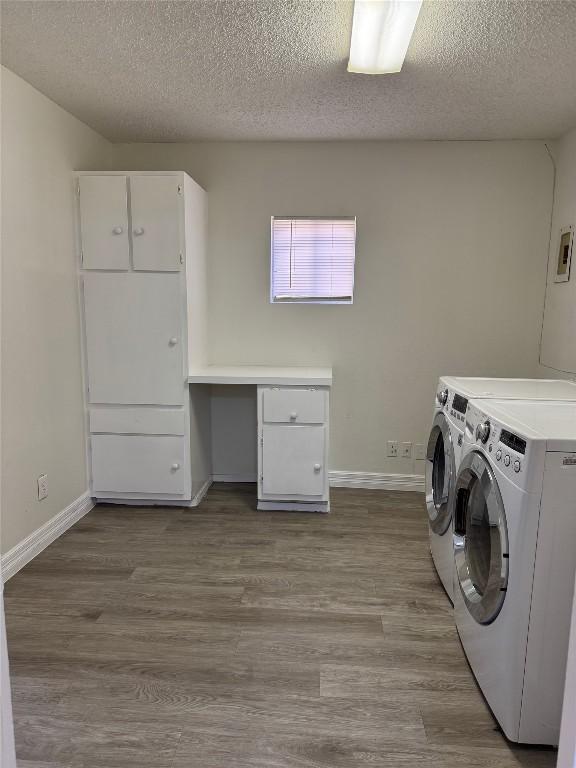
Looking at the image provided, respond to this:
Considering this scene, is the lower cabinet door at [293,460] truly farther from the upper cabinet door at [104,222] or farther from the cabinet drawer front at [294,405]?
the upper cabinet door at [104,222]

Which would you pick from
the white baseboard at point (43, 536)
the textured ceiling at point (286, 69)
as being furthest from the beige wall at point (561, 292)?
the white baseboard at point (43, 536)

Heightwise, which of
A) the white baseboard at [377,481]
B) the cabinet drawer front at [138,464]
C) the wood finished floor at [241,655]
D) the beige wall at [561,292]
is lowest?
the wood finished floor at [241,655]

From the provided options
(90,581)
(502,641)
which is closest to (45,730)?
(90,581)

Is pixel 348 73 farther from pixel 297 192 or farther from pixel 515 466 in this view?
A: pixel 515 466

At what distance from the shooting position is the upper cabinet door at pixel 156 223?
2.89 metres

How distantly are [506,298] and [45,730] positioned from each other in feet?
10.6

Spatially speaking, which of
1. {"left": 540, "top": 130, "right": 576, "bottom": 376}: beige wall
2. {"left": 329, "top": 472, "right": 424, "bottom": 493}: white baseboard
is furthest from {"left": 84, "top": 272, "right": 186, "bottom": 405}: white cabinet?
{"left": 540, "top": 130, "right": 576, "bottom": 376}: beige wall

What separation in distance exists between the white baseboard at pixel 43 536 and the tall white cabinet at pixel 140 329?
0.46 feet

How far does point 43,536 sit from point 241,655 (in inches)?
53.2

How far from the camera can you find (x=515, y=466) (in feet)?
4.77

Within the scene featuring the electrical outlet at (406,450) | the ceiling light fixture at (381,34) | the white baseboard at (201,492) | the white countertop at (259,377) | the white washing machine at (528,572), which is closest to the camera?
the white washing machine at (528,572)

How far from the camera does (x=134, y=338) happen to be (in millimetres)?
3039

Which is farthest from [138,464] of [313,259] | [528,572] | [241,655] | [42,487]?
[528,572]

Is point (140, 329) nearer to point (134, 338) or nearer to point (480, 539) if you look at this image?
point (134, 338)
